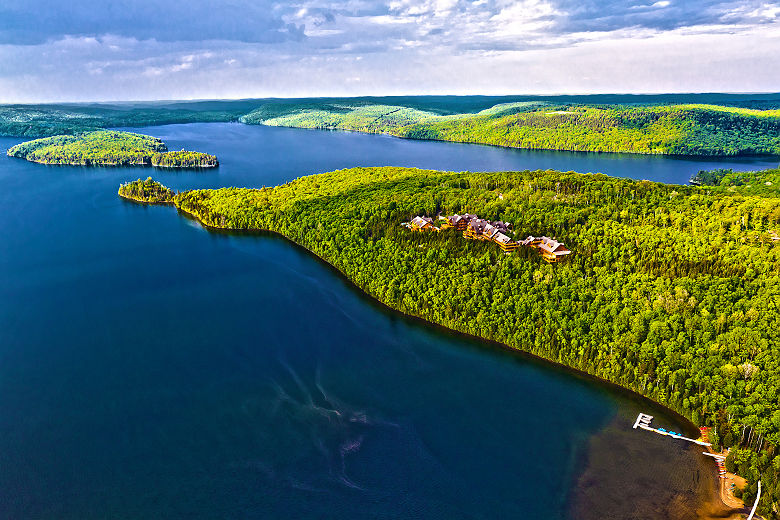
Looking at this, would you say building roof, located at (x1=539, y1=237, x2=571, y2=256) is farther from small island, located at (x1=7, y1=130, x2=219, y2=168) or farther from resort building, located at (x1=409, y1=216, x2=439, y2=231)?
small island, located at (x1=7, y1=130, x2=219, y2=168)

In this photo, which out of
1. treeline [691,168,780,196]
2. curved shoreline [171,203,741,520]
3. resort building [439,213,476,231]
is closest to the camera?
curved shoreline [171,203,741,520]

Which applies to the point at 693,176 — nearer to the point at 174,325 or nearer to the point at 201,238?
the point at 201,238

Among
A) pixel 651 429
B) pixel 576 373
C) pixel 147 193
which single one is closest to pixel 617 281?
pixel 576 373

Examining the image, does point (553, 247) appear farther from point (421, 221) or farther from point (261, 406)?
point (261, 406)

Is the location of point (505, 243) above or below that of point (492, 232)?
below

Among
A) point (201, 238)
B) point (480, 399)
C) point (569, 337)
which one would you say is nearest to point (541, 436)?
point (480, 399)

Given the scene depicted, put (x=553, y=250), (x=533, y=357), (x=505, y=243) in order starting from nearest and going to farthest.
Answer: (x=533, y=357), (x=553, y=250), (x=505, y=243)

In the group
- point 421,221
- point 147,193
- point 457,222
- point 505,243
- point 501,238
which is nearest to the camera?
point 505,243

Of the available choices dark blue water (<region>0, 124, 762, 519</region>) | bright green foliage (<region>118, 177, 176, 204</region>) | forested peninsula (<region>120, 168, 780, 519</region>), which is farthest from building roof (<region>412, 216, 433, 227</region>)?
bright green foliage (<region>118, 177, 176, 204</region>)
